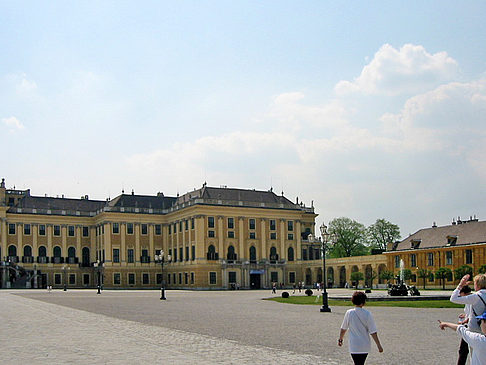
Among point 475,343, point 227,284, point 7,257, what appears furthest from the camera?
point 7,257

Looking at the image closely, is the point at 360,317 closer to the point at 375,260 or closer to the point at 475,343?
the point at 475,343

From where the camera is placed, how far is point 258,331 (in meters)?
21.4

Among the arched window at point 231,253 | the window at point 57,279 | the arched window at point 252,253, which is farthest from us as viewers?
the window at point 57,279

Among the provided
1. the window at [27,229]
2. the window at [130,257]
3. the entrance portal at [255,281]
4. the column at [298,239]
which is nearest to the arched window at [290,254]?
the column at [298,239]

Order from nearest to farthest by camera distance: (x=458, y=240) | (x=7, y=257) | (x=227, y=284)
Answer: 1. (x=458, y=240)
2. (x=227, y=284)
3. (x=7, y=257)

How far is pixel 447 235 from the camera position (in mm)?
74438

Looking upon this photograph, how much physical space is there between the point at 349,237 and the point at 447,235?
47900 millimetres

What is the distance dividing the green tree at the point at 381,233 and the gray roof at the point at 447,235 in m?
39.7

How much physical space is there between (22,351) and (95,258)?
311ft

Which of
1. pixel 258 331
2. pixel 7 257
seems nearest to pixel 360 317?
pixel 258 331

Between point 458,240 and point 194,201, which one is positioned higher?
point 194,201

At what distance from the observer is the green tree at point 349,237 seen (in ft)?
398

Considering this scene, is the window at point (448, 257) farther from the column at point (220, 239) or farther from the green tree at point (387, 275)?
the column at point (220, 239)

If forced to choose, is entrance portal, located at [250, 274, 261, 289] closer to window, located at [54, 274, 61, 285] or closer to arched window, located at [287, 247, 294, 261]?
arched window, located at [287, 247, 294, 261]
